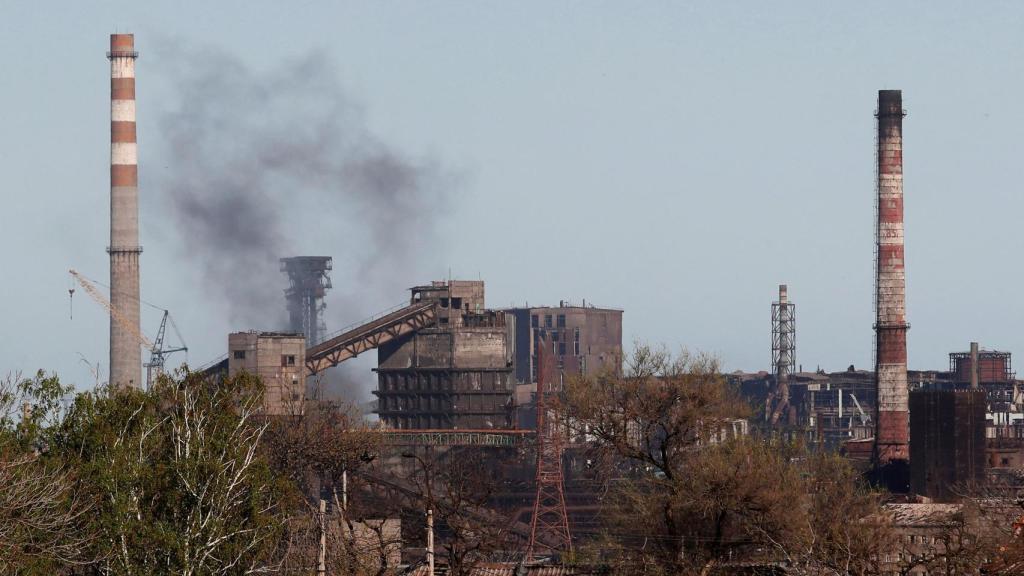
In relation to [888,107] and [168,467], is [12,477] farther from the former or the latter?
[888,107]

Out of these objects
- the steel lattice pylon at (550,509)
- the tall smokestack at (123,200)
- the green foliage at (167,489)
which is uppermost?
the tall smokestack at (123,200)

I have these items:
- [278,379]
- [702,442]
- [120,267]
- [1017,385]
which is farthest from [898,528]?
[1017,385]

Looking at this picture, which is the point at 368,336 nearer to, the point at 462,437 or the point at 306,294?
the point at 462,437

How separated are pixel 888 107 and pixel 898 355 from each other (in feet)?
37.4

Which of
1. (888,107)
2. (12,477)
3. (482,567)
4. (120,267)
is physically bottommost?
(482,567)

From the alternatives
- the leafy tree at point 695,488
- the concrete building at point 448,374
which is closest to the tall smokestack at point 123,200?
the concrete building at point 448,374

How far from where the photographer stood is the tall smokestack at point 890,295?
80875mm

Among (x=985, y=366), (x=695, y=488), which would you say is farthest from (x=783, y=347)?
(x=695, y=488)

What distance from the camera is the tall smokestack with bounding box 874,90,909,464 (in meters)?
80.9

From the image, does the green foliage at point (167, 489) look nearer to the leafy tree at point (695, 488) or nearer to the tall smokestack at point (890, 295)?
the leafy tree at point (695, 488)

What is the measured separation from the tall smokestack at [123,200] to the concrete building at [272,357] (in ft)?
19.2

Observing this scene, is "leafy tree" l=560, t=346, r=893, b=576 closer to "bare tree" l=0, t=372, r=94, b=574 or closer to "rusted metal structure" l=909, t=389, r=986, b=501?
"bare tree" l=0, t=372, r=94, b=574

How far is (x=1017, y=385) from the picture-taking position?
116 meters

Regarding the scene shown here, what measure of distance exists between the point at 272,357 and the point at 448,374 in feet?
35.4
